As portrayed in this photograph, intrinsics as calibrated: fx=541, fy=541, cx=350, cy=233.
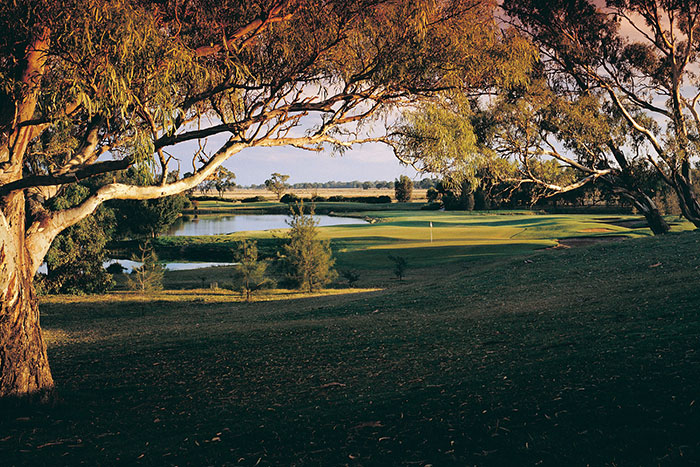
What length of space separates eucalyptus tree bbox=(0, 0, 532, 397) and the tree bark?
0.05ft

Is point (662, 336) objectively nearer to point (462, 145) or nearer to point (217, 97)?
point (462, 145)

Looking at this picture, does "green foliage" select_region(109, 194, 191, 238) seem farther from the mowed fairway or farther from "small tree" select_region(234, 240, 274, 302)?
the mowed fairway

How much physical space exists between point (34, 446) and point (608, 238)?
120 feet

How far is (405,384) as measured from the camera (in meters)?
6.50

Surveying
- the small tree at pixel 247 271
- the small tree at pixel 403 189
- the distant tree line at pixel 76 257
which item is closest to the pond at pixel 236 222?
the small tree at pixel 403 189

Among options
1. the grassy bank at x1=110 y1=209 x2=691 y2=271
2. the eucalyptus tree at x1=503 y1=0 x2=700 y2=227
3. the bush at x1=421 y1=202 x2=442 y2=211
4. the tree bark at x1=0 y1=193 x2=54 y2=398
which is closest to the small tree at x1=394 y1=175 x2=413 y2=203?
the bush at x1=421 y1=202 x2=442 y2=211

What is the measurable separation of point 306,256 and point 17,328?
18.0m

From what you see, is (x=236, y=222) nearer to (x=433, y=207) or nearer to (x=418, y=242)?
(x=433, y=207)

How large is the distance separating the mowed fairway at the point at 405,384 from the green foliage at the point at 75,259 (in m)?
11.2

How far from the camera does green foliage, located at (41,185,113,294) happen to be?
2466 cm

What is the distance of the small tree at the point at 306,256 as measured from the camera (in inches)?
947

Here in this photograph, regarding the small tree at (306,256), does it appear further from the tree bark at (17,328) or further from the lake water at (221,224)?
the tree bark at (17,328)

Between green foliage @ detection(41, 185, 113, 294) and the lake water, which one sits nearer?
green foliage @ detection(41, 185, 113, 294)

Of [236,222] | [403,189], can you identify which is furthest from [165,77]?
[403,189]
